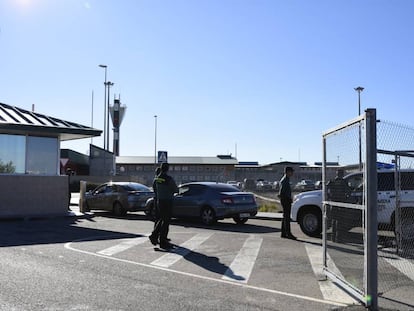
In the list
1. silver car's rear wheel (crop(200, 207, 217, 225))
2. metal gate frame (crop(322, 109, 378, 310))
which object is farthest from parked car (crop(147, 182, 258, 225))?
metal gate frame (crop(322, 109, 378, 310))

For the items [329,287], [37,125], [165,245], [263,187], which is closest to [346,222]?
[329,287]

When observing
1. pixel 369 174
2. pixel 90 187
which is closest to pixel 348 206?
pixel 369 174

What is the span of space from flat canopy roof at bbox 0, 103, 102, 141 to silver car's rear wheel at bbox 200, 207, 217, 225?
6.07 metres

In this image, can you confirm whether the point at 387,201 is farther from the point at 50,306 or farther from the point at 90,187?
the point at 90,187

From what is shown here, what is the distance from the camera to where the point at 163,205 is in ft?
37.6

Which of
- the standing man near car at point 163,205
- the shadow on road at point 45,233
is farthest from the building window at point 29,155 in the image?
the standing man near car at point 163,205

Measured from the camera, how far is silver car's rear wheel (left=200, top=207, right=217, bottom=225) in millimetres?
16172

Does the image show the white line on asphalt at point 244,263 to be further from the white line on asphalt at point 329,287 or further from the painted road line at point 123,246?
the painted road line at point 123,246

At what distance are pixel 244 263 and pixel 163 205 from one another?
2.84 metres

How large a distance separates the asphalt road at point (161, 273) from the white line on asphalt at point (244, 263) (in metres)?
0.02

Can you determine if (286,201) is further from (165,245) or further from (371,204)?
(371,204)

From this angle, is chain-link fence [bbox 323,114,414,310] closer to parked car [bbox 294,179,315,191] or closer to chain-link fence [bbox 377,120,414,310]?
chain-link fence [bbox 377,120,414,310]

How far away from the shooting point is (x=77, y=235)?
44.6 feet

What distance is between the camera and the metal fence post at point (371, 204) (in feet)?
19.5
